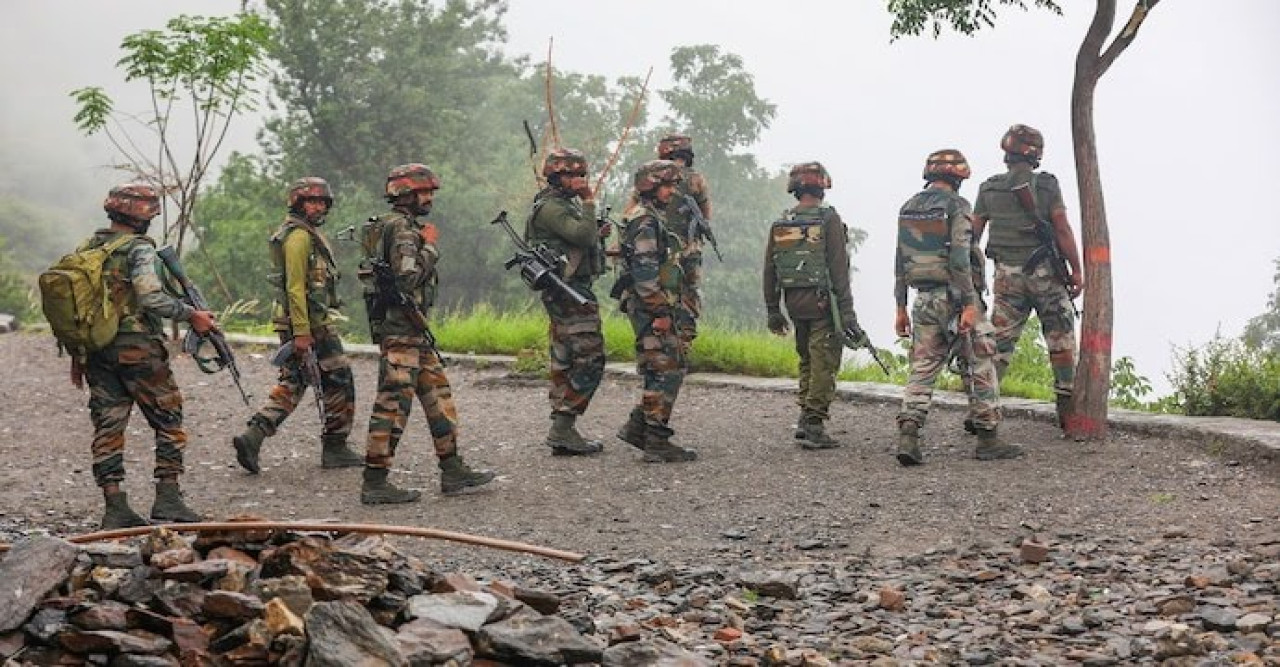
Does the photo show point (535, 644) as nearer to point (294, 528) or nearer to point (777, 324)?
point (294, 528)

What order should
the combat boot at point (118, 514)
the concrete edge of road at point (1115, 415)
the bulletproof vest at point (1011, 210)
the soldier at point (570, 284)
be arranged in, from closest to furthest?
the combat boot at point (118, 514) < the concrete edge of road at point (1115, 415) < the soldier at point (570, 284) < the bulletproof vest at point (1011, 210)

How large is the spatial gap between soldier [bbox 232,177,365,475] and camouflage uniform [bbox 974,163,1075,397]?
14.9 ft

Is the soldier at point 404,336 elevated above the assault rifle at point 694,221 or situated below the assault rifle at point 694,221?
below

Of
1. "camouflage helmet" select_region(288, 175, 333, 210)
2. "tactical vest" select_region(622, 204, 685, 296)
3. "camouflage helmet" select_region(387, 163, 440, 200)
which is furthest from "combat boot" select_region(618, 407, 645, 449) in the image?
"camouflage helmet" select_region(288, 175, 333, 210)

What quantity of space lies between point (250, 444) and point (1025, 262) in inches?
214

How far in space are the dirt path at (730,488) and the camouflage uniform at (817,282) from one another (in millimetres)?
580

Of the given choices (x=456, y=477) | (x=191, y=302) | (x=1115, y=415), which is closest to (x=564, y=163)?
(x=456, y=477)

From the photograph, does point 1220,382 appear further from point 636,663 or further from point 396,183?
point 636,663

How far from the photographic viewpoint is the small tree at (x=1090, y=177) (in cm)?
884

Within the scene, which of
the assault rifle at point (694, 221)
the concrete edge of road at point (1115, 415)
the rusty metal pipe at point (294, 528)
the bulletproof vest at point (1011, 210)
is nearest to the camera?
the rusty metal pipe at point (294, 528)

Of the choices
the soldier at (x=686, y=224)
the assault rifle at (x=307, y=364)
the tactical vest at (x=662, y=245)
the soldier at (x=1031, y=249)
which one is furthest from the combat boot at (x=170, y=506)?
the soldier at (x=1031, y=249)

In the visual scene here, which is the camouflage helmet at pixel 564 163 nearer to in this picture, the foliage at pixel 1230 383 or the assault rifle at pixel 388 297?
the assault rifle at pixel 388 297

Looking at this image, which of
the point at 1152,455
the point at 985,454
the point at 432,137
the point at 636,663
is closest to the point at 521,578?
the point at 636,663

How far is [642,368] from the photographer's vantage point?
874 cm
